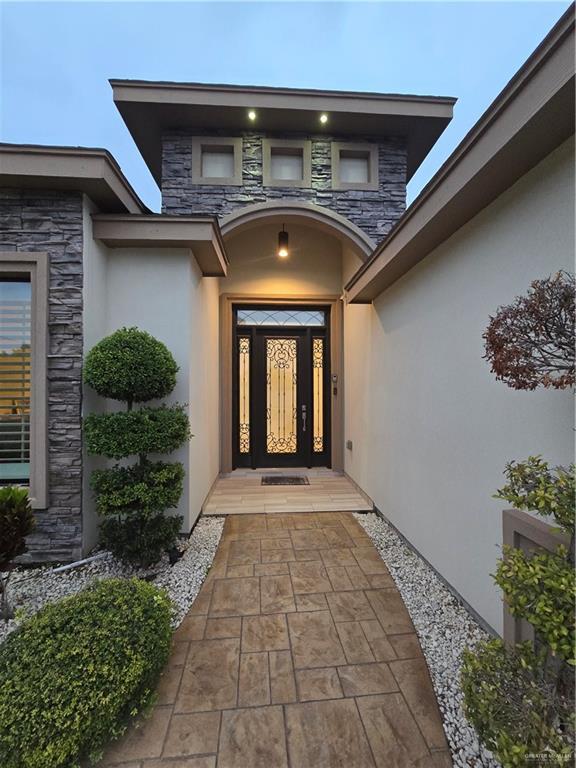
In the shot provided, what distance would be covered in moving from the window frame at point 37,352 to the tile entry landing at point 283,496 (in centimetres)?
182

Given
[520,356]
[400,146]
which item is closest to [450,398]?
[520,356]

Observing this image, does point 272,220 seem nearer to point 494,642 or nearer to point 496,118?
point 496,118

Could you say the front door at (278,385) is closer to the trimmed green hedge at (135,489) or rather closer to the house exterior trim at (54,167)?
the trimmed green hedge at (135,489)

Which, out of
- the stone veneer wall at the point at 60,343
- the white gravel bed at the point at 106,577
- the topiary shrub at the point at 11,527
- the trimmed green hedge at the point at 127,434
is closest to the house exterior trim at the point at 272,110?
the stone veneer wall at the point at 60,343

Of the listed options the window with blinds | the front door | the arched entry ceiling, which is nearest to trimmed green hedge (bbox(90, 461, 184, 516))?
the window with blinds

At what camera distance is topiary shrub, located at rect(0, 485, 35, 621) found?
2135 mm

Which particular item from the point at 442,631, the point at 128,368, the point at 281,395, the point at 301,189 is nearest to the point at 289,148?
the point at 301,189

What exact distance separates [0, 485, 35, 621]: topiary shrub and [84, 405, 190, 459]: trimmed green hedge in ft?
1.75

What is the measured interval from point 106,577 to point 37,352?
1949 millimetres

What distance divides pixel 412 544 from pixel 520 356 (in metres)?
2.35

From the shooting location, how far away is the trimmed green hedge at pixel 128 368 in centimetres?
270

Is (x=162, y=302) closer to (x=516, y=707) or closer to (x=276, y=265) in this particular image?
(x=276, y=265)

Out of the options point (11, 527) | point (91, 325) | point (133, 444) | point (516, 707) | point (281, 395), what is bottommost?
point (516, 707)

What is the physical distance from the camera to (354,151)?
15.1 ft
